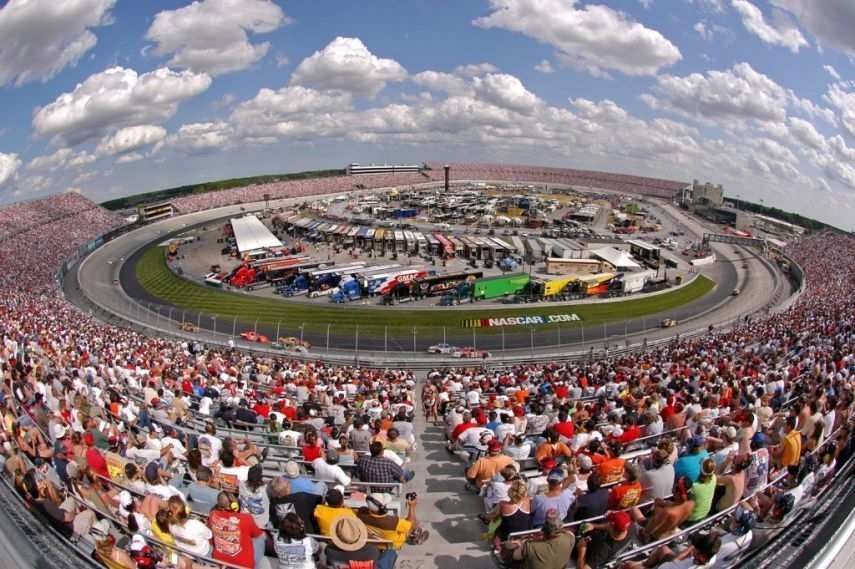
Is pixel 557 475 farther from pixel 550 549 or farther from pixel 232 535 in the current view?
pixel 232 535

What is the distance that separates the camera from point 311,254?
2571 inches

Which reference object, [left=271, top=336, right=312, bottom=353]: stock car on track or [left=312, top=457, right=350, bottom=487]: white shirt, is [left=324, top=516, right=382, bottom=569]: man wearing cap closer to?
[left=312, top=457, right=350, bottom=487]: white shirt

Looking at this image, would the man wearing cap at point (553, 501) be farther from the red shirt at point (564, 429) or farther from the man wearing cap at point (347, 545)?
the red shirt at point (564, 429)

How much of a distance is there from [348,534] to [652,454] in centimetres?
436

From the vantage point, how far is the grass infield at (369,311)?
3847cm

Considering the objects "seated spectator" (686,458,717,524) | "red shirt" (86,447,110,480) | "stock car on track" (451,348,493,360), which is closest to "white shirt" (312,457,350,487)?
"red shirt" (86,447,110,480)

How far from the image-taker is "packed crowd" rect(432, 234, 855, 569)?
573 centimetres

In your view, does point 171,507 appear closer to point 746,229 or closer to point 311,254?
point 311,254

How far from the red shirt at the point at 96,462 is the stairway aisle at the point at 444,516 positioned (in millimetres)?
4559

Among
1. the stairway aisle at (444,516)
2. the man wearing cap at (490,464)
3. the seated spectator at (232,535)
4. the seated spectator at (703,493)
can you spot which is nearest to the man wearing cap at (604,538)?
the seated spectator at (703,493)

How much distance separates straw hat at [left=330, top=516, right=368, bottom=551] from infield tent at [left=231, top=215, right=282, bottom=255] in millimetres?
58798

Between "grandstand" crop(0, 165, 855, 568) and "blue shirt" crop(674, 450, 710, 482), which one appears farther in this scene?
"blue shirt" crop(674, 450, 710, 482)

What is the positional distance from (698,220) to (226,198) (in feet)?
359

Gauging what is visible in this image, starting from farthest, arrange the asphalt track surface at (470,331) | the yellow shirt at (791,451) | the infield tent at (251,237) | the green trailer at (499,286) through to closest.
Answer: the infield tent at (251,237) → the green trailer at (499,286) → the asphalt track surface at (470,331) → the yellow shirt at (791,451)
